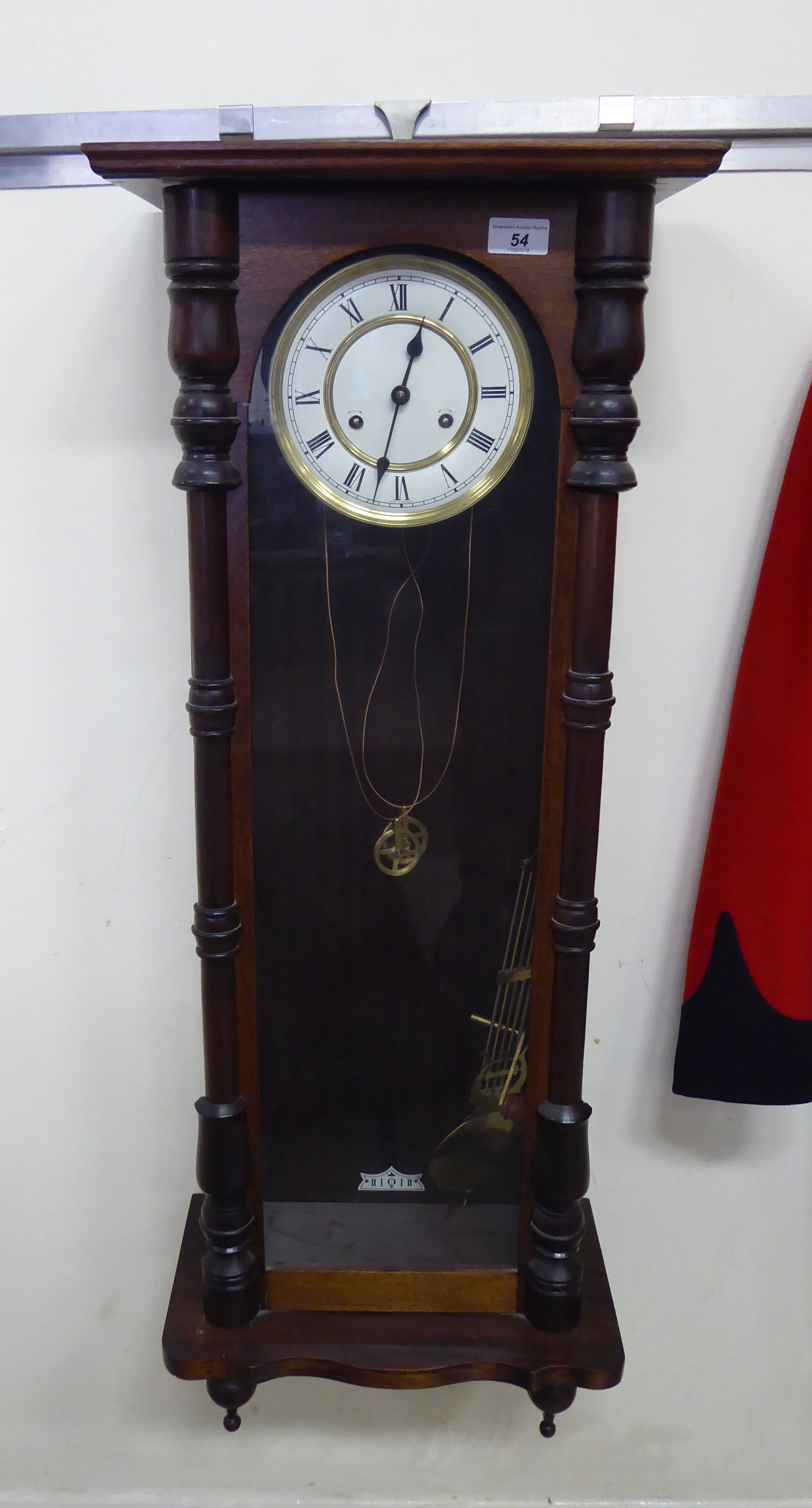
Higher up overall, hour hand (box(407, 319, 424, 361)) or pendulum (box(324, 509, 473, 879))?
hour hand (box(407, 319, 424, 361))

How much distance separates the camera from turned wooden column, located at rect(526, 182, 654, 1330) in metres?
0.78

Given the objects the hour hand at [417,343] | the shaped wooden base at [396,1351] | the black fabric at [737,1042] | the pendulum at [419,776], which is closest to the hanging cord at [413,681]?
the pendulum at [419,776]

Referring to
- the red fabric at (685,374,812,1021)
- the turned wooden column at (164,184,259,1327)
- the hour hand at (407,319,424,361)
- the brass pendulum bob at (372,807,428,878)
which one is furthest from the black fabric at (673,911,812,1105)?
the hour hand at (407,319,424,361)

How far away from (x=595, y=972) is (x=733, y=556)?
47cm

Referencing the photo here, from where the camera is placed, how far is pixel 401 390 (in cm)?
83

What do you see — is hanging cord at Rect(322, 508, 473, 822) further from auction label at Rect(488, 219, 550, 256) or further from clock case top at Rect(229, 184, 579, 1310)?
auction label at Rect(488, 219, 550, 256)

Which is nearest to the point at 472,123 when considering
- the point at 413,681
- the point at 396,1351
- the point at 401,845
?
the point at 413,681

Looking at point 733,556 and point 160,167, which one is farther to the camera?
point 733,556

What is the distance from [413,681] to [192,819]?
13.7 inches

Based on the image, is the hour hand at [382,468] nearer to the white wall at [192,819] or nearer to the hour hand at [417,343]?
the hour hand at [417,343]

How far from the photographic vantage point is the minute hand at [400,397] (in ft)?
2.71

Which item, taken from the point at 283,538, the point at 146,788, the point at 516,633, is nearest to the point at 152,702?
the point at 146,788

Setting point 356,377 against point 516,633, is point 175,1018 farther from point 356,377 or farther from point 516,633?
point 356,377

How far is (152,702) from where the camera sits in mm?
1088
